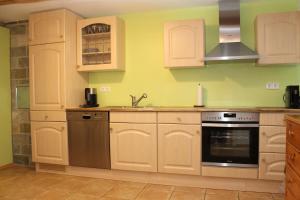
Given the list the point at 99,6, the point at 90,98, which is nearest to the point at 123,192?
the point at 90,98

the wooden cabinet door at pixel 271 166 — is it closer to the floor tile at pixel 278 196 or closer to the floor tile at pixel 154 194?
the floor tile at pixel 278 196

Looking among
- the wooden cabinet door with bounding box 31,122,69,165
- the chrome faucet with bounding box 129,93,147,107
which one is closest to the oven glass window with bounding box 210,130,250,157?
the chrome faucet with bounding box 129,93,147,107

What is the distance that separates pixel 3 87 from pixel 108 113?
184 cm

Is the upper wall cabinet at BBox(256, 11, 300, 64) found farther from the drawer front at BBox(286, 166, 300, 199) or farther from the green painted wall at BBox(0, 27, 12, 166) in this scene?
the green painted wall at BBox(0, 27, 12, 166)

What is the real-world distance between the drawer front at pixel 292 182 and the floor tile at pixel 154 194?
3.83 feet

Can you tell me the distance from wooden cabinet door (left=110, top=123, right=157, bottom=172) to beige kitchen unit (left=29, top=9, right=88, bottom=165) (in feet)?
2.32

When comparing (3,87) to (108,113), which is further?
(3,87)

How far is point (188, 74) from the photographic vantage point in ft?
10.5

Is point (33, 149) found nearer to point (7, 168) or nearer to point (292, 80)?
point (7, 168)

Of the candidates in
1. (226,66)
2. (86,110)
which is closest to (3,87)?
(86,110)

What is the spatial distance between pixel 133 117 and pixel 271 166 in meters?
1.60

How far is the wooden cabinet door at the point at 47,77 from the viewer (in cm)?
310

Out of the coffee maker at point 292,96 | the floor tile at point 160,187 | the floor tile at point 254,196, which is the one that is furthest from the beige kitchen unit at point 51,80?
the coffee maker at point 292,96

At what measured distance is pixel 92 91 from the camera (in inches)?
135
